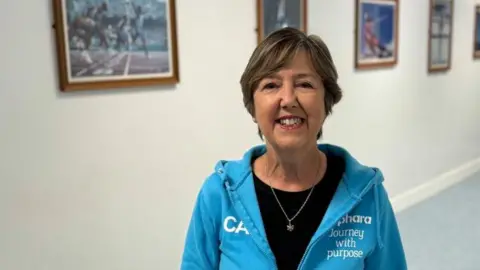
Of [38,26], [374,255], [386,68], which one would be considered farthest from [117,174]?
[386,68]

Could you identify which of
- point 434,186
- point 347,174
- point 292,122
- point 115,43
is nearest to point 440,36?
point 434,186

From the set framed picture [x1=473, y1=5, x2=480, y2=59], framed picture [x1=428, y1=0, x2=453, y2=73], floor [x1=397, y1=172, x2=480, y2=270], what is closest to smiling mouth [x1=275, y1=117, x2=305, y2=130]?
floor [x1=397, y1=172, x2=480, y2=270]

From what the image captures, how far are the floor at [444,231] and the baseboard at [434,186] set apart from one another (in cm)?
6

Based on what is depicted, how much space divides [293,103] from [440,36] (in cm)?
404

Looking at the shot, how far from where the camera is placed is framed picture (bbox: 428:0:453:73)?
15.2 ft

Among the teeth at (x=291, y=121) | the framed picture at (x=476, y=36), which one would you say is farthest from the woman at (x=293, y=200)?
the framed picture at (x=476, y=36)

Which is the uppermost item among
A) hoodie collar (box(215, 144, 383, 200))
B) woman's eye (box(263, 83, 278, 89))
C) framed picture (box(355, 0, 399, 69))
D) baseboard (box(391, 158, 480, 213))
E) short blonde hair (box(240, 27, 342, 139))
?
framed picture (box(355, 0, 399, 69))

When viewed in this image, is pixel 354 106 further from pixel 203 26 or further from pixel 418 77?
pixel 203 26

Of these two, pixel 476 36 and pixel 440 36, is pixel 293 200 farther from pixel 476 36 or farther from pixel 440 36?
pixel 476 36

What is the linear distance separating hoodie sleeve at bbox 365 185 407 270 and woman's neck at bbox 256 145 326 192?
0.54 ft

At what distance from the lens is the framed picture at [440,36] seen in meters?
4.62

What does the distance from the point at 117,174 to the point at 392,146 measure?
2697 mm

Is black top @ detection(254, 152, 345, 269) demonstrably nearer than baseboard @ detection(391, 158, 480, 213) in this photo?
Yes

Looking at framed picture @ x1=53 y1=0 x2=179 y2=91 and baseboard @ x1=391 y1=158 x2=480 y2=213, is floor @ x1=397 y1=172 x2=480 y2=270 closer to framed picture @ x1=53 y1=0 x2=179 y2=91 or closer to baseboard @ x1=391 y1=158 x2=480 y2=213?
baseboard @ x1=391 y1=158 x2=480 y2=213
